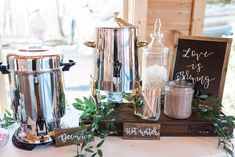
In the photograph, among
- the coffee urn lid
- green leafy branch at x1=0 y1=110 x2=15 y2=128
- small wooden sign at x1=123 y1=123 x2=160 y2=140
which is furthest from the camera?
green leafy branch at x1=0 y1=110 x2=15 y2=128

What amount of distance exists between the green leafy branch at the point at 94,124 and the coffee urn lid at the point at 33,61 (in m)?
0.24

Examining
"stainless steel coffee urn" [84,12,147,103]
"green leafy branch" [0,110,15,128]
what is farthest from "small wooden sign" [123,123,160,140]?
"green leafy branch" [0,110,15,128]

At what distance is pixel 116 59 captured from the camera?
1002mm

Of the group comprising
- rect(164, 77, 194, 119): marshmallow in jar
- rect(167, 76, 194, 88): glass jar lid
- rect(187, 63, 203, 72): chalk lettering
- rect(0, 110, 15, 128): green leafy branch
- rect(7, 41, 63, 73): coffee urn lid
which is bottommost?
rect(0, 110, 15, 128): green leafy branch

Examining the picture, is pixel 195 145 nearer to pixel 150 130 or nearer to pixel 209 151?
pixel 209 151

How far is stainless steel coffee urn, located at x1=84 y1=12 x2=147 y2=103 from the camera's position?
989mm

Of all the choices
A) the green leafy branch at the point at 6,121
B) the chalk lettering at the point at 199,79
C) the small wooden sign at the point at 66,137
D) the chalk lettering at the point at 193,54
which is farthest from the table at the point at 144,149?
the chalk lettering at the point at 193,54

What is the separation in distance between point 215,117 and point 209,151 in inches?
6.0

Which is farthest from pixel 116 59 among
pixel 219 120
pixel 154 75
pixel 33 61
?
pixel 219 120

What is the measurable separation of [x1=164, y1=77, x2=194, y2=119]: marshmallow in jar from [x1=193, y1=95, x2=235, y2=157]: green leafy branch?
0.07 metres

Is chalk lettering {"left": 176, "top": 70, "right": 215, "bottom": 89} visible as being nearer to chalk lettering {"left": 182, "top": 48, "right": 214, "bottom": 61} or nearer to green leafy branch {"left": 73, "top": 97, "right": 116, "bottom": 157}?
chalk lettering {"left": 182, "top": 48, "right": 214, "bottom": 61}

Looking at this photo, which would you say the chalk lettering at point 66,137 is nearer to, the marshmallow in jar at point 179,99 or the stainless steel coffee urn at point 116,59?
the stainless steel coffee urn at point 116,59

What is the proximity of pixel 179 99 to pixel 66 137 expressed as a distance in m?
0.45

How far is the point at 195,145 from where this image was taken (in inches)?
37.6
